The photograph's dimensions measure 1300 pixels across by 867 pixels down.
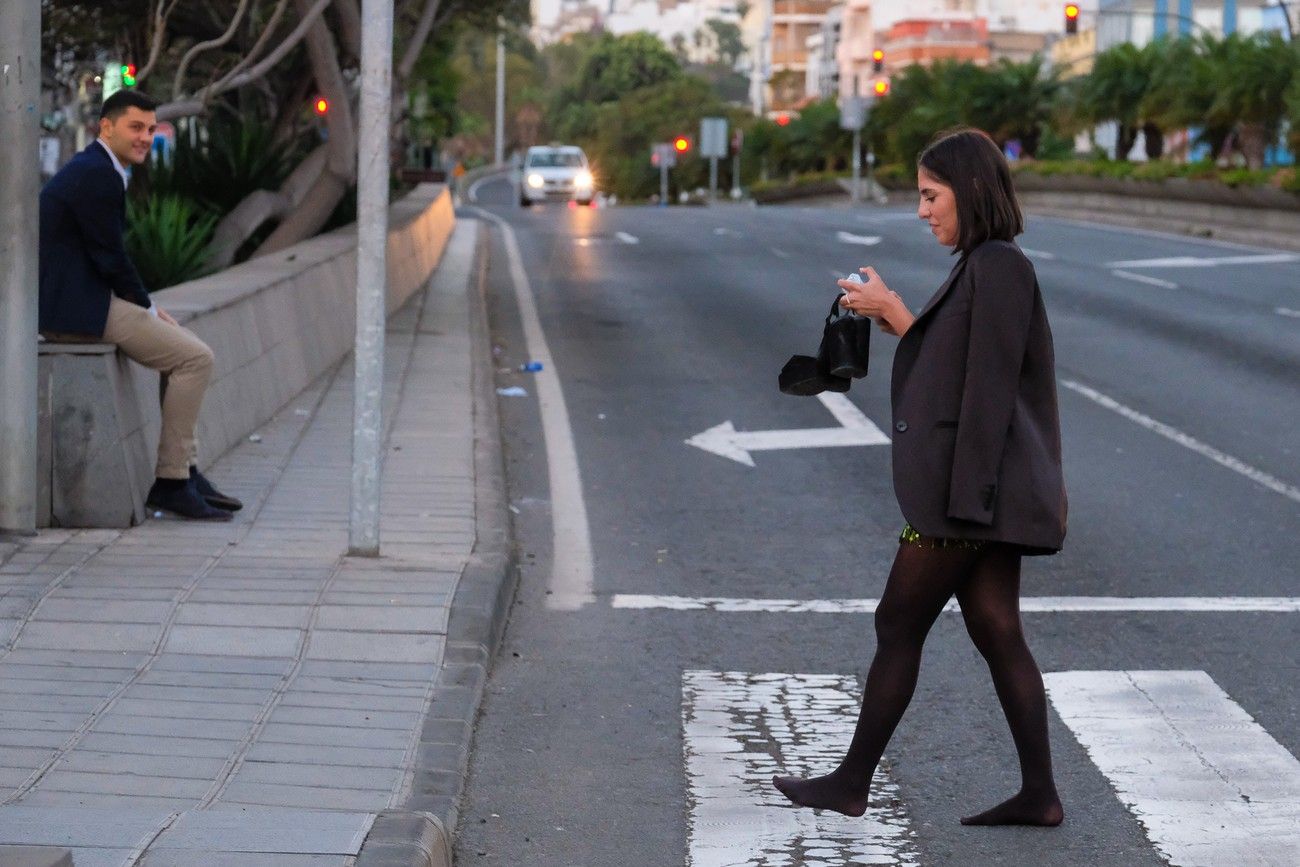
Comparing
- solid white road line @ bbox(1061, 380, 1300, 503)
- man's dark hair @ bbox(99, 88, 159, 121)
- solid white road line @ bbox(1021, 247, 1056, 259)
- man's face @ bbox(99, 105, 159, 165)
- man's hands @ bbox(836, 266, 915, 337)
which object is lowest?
solid white road line @ bbox(1061, 380, 1300, 503)

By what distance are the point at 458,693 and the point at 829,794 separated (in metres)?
1.40

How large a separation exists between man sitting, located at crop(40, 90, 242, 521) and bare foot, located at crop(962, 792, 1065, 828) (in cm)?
434

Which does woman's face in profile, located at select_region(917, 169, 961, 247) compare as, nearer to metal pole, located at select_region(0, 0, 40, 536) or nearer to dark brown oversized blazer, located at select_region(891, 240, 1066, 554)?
dark brown oversized blazer, located at select_region(891, 240, 1066, 554)

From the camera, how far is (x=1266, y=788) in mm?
5543

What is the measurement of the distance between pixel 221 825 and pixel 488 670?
2.24 meters

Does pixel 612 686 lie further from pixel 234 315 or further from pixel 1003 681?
pixel 234 315

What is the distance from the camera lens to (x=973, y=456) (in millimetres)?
4977

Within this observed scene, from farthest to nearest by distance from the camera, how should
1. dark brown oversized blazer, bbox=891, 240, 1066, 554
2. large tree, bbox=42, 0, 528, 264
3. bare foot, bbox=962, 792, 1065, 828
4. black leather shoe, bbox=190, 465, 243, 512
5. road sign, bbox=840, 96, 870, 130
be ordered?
1. road sign, bbox=840, 96, 870, 130
2. large tree, bbox=42, 0, 528, 264
3. black leather shoe, bbox=190, 465, 243, 512
4. bare foot, bbox=962, 792, 1065, 828
5. dark brown oversized blazer, bbox=891, 240, 1066, 554

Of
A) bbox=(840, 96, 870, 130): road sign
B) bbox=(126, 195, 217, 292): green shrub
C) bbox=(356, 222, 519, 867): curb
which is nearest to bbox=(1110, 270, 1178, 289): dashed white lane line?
bbox=(126, 195, 217, 292): green shrub

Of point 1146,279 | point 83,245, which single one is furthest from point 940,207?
point 1146,279

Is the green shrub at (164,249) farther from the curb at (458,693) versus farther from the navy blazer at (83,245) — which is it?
the navy blazer at (83,245)

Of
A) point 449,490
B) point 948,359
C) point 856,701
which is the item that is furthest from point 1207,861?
point 449,490

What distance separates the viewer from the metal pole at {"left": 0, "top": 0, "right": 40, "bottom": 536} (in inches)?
313

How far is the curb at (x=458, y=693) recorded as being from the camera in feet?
15.4
